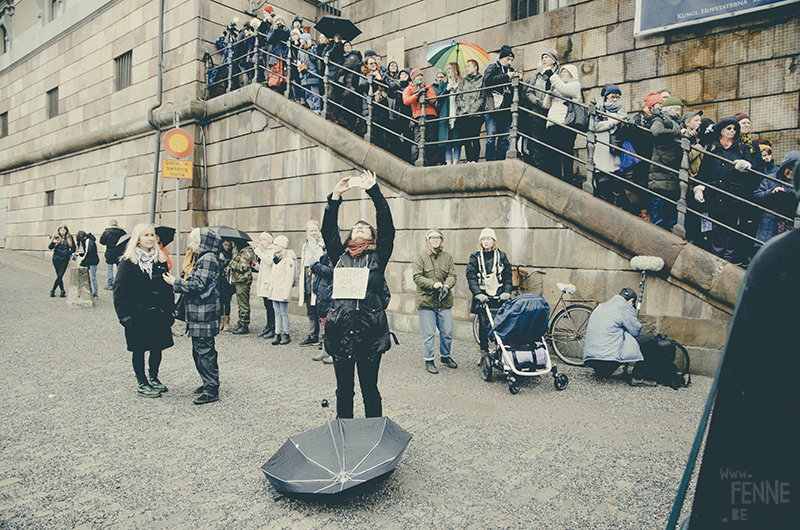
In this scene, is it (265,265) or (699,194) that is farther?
(265,265)

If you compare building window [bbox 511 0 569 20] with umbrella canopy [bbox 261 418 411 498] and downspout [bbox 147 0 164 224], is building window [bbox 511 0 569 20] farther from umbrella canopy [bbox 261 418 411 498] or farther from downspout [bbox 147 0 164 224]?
umbrella canopy [bbox 261 418 411 498]

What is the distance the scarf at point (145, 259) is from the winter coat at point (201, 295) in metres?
0.30

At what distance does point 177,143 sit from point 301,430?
325 inches

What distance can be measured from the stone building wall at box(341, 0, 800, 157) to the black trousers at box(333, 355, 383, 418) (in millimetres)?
7986

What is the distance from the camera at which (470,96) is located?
8.63m

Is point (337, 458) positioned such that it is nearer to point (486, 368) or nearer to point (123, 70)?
point (486, 368)

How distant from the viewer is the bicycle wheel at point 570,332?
7.12m

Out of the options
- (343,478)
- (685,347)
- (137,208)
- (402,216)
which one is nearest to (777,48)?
(685,347)

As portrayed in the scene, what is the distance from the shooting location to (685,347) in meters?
6.43

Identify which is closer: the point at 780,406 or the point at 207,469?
the point at 780,406

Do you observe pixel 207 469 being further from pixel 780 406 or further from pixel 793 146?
pixel 793 146

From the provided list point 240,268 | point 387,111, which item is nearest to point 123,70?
point 387,111

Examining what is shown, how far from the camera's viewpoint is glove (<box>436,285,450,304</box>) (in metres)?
6.77

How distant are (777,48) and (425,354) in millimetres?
7351
